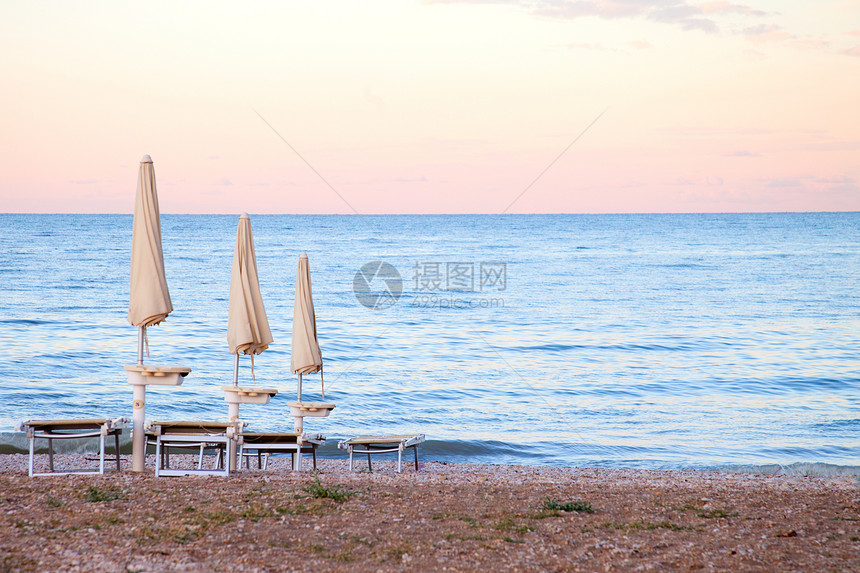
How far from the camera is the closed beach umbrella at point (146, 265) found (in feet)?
23.5

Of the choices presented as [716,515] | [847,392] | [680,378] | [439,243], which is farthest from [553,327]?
[439,243]

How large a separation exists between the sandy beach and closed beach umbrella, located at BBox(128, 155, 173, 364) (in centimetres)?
167

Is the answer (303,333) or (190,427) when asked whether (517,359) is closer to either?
(303,333)

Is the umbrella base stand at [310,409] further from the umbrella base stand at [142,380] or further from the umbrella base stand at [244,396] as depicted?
the umbrella base stand at [142,380]

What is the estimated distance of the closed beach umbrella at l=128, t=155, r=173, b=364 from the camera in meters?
7.16

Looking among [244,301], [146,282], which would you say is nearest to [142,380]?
[146,282]

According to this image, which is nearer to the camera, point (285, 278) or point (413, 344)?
point (413, 344)

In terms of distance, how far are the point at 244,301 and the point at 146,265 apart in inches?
45.0

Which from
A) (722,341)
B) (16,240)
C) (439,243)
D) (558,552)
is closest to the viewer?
(558,552)

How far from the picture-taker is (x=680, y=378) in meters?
16.9

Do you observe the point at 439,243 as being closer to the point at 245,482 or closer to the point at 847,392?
Result: the point at 847,392

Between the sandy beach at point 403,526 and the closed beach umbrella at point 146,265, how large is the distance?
1670 mm

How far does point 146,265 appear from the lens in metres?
7.16

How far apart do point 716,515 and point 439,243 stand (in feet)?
221
